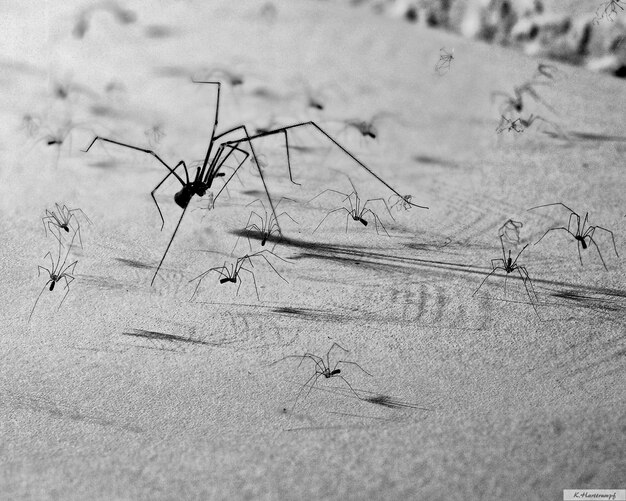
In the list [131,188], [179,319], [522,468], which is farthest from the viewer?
[131,188]

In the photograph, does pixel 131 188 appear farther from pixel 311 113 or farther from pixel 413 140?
pixel 413 140

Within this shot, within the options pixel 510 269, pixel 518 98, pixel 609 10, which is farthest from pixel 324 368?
pixel 609 10

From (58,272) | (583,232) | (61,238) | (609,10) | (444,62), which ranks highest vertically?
(609,10)

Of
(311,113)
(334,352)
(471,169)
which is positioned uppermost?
(311,113)

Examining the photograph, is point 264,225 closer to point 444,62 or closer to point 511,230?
point 511,230

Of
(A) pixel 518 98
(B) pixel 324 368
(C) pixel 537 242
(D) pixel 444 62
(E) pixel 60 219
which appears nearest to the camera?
(B) pixel 324 368

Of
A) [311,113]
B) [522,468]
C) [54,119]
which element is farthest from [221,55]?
[522,468]
